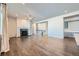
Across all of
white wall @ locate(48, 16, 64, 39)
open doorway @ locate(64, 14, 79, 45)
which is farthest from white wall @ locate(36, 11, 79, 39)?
open doorway @ locate(64, 14, 79, 45)

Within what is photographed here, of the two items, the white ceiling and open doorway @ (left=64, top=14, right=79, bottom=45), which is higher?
the white ceiling

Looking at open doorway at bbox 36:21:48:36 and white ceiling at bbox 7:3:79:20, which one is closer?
white ceiling at bbox 7:3:79:20

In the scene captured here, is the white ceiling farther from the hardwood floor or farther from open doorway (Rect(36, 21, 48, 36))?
open doorway (Rect(36, 21, 48, 36))

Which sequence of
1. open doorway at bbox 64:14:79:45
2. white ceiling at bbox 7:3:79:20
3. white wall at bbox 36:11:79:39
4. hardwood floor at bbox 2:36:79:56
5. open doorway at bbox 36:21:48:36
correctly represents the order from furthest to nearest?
open doorway at bbox 36:21:48:36 < white wall at bbox 36:11:79:39 < open doorway at bbox 64:14:79:45 < white ceiling at bbox 7:3:79:20 < hardwood floor at bbox 2:36:79:56

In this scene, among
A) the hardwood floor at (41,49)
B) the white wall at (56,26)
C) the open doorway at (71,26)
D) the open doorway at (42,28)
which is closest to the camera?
the hardwood floor at (41,49)

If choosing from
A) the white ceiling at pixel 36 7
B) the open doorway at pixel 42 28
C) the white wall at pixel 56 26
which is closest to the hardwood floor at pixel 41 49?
the white ceiling at pixel 36 7

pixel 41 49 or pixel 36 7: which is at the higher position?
pixel 36 7

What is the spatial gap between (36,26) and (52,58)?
831 cm

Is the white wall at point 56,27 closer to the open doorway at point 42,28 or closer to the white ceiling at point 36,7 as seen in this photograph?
the open doorway at point 42,28

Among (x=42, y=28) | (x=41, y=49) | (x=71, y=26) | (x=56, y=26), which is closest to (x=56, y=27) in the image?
(x=56, y=26)

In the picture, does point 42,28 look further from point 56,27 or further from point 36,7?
point 36,7

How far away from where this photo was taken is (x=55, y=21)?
10.6 meters

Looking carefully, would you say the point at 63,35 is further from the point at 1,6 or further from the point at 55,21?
the point at 1,6

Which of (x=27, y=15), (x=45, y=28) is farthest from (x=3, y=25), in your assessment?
(x=45, y=28)
